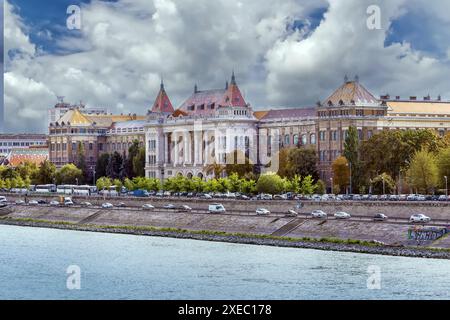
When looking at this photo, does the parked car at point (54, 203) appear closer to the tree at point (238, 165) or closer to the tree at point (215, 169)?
the tree at point (238, 165)

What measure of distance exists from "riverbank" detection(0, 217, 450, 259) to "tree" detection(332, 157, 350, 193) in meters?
21.9

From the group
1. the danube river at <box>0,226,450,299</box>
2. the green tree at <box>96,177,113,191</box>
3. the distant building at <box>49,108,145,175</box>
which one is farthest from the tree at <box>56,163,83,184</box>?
the danube river at <box>0,226,450,299</box>

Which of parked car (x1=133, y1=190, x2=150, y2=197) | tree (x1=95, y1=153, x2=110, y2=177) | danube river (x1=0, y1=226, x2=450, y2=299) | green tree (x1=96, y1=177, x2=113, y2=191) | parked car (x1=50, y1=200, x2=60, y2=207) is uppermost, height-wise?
tree (x1=95, y1=153, x2=110, y2=177)

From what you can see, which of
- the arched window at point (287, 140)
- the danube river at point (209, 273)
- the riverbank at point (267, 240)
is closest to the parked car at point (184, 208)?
the riverbank at point (267, 240)

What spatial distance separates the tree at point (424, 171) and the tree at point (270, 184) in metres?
13.7

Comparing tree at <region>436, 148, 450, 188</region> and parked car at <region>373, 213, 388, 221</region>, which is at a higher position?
tree at <region>436, 148, 450, 188</region>

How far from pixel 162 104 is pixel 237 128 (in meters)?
16.8

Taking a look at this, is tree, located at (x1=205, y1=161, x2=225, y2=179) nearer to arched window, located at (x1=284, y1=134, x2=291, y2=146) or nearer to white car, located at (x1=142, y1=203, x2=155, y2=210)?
arched window, located at (x1=284, y1=134, x2=291, y2=146)

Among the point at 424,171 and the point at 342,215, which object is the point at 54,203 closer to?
the point at 424,171

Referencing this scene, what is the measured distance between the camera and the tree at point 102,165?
134 metres

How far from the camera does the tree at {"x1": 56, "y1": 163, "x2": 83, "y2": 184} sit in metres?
129

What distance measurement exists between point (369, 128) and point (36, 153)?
8016 cm

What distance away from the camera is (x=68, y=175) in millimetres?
129500
